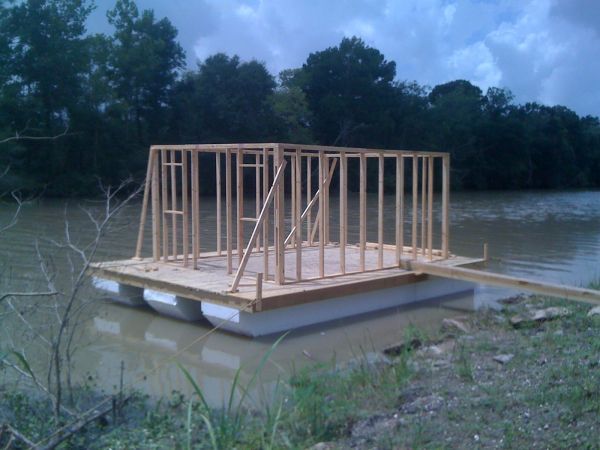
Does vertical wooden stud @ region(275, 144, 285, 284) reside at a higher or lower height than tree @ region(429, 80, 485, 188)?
Answer: lower

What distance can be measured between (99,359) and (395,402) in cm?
383

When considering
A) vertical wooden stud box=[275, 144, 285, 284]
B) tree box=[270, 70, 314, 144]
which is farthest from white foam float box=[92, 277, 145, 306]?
tree box=[270, 70, 314, 144]

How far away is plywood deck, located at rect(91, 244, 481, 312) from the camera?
27.9 feet

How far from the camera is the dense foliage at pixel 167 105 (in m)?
31.0

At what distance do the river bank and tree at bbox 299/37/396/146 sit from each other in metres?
39.0

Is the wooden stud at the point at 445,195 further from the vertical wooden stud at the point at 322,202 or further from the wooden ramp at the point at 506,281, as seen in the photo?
the vertical wooden stud at the point at 322,202

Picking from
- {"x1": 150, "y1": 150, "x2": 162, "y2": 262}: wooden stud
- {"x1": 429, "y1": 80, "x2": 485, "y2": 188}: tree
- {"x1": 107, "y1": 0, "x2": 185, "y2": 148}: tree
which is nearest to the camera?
{"x1": 150, "y1": 150, "x2": 162, "y2": 262}: wooden stud

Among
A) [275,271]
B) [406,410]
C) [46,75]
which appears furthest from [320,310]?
[46,75]

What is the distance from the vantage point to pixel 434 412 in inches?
185

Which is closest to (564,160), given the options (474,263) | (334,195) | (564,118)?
(564,118)

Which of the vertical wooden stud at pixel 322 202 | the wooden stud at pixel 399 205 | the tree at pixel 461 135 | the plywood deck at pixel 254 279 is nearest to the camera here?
the plywood deck at pixel 254 279

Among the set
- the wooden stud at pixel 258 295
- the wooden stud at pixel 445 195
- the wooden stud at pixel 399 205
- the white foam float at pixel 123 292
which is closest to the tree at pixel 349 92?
the wooden stud at pixel 445 195

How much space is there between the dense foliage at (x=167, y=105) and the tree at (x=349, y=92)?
76 millimetres

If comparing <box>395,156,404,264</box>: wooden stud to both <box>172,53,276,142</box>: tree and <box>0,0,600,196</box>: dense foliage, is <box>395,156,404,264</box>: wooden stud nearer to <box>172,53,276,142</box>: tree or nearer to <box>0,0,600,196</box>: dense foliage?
<box>0,0,600,196</box>: dense foliage
